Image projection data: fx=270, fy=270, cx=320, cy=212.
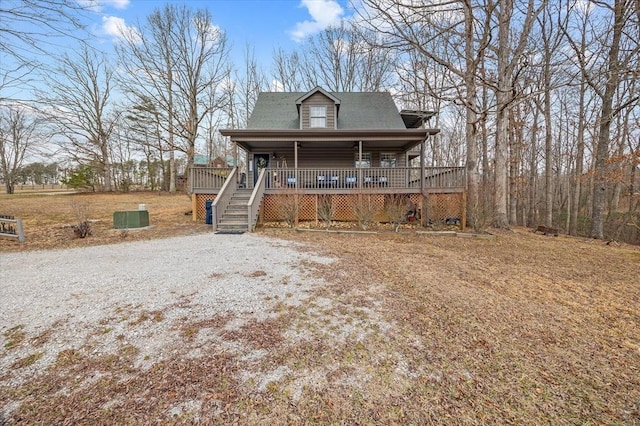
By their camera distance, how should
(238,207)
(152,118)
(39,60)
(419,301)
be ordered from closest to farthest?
(419,301) → (39,60) → (238,207) → (152,118)

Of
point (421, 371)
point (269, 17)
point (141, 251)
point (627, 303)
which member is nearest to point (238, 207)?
point (141, 251)

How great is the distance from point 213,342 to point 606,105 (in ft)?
54.9

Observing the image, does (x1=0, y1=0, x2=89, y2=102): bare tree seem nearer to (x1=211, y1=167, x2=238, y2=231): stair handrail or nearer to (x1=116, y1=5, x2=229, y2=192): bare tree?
(x1=211, y1=167, x2=238, y2=231): stair handrail

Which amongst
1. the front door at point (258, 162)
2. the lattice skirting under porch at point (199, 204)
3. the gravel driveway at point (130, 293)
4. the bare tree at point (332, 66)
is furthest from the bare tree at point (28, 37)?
the bare tree at point (332, 66)

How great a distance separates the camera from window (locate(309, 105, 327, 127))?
12977mm

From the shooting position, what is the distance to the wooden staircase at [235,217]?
918cm

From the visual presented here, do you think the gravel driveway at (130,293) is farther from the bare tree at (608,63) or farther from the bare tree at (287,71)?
the bare tree at (287,71)

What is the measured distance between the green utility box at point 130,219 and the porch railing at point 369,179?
4684mm

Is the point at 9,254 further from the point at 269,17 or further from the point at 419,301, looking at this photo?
the point at 269,17

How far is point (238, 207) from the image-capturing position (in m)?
10.2

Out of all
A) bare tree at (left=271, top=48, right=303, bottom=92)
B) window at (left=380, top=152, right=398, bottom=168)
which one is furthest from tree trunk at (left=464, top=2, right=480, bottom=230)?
bare tree at (left=271, top=48, right=303, bottom=92)

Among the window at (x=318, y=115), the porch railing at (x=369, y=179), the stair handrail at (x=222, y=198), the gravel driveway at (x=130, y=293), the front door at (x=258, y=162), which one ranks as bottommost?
the gravel driveway at (x=130, y=293)

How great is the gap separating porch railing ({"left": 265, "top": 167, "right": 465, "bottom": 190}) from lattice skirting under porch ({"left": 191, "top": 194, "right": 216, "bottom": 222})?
98.1 inches

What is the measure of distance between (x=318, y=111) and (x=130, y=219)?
907 cm
